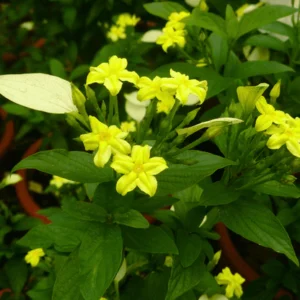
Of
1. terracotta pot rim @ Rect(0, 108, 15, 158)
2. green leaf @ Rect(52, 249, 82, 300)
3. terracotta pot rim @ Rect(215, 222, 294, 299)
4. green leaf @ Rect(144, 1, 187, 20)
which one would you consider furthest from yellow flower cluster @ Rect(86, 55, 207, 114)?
terracotta pot rim @ Rect(0, 108, 15, 158)

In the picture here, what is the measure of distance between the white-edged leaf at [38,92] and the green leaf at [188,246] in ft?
0.72

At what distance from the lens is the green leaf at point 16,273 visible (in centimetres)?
91

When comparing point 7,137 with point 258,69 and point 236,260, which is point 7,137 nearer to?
point 236,260

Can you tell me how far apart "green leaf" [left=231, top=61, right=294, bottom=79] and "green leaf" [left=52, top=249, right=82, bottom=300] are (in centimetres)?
37

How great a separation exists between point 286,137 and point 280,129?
1 centimetres

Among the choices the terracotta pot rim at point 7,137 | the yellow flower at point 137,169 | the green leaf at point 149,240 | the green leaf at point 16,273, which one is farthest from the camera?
the terracotta pot rim at point 7,137

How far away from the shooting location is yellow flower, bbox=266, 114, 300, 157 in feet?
1.53

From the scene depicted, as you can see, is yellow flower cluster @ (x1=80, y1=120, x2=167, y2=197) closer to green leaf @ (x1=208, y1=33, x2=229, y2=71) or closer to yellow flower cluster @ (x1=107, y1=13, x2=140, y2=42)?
green leaf @ (x1=208, y1=33, x2=229, y2=71)

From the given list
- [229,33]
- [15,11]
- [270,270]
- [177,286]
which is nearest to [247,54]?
[229,33]

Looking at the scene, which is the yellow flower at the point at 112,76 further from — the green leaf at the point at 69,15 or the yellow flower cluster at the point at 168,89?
A: the green leaf at the point at 69,15

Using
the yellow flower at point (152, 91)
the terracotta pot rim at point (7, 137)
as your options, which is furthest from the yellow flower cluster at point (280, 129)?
the terracotta pot rim at point (7, 137)

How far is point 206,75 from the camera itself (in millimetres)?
702

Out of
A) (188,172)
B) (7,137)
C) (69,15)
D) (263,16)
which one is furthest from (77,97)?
(7,137)

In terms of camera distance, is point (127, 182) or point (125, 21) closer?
point (127, 182)
